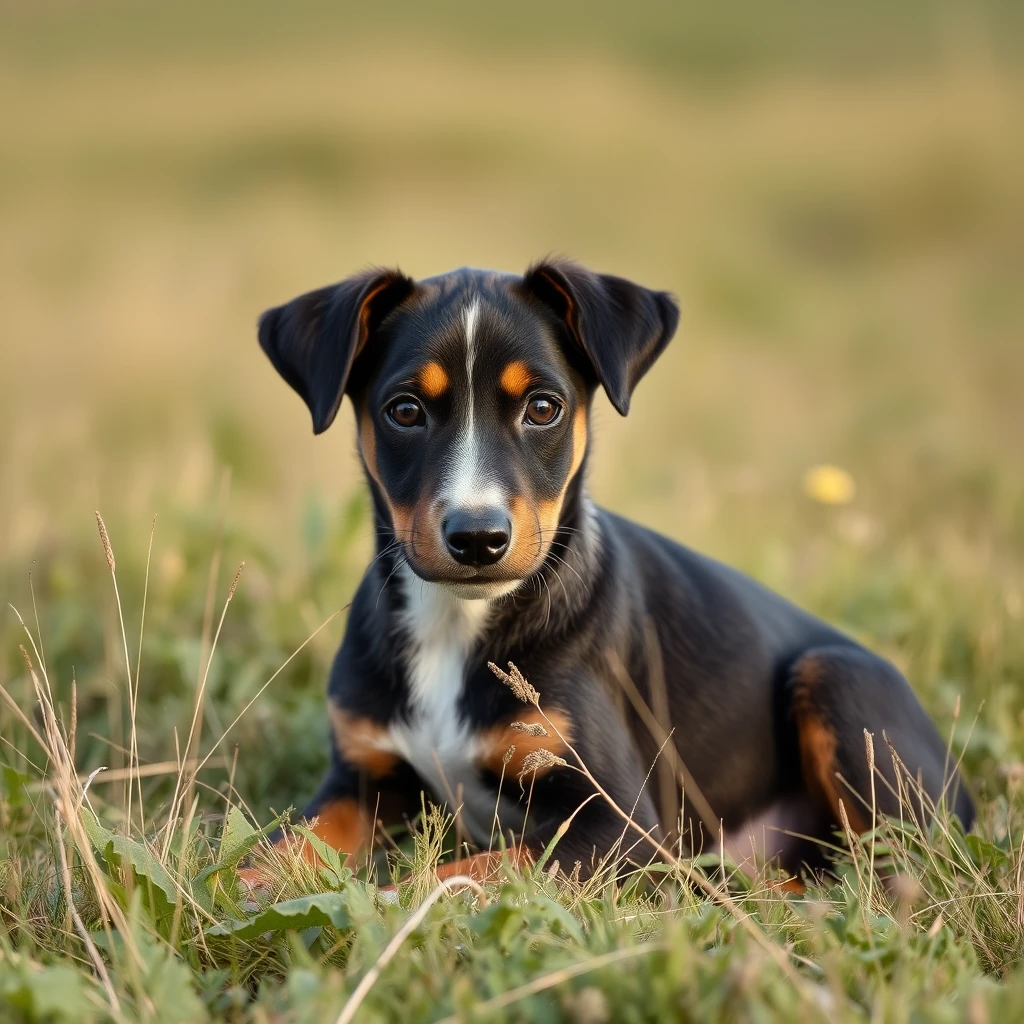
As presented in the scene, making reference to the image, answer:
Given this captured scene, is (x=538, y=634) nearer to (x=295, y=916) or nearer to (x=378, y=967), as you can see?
(x=295, y=916)

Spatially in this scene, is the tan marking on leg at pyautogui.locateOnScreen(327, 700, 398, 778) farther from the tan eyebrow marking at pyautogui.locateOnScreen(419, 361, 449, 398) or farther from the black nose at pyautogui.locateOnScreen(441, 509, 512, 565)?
the tan eyebrow marking at pyautogui.locateOnScreen(419, 361, 449, 398)

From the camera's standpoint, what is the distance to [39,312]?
13391 mm

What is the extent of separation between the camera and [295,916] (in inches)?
106

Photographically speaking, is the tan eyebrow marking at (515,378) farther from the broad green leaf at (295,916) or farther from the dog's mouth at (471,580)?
the broad green leaf at (295,916)

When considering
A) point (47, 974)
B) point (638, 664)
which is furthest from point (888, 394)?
point (47, 974)

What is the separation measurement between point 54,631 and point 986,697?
13.3 ft

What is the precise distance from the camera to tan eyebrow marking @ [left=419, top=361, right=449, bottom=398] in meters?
3.73

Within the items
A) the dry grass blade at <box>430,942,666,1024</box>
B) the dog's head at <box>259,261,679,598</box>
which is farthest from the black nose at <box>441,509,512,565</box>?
the dry grass blade at <box>430,942,666,1024</box>

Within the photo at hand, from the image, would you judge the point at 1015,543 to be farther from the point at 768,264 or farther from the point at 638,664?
the point at 768,264

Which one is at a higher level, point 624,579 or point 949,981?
point 624,579

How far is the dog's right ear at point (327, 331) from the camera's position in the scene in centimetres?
379

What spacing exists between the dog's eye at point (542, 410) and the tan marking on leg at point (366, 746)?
1.08 metres

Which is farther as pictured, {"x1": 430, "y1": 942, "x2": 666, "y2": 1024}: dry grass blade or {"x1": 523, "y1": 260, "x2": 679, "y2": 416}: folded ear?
{"x1": 523, "y1": 260, "x2": 679, "y2": 416}: folded ear

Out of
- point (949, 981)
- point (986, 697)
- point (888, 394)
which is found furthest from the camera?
point (888, 394)
